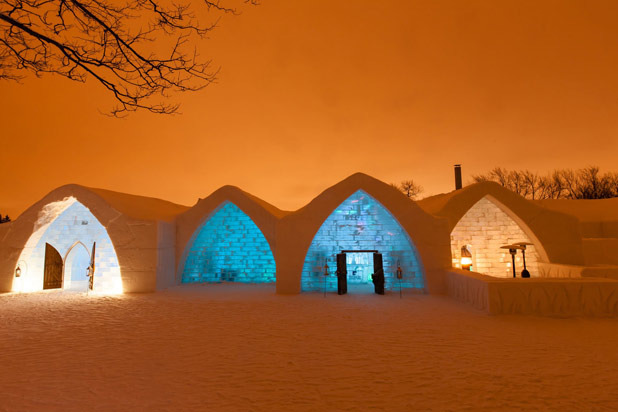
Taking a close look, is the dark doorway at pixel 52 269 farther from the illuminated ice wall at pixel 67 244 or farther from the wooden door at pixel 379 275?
the wooden door at pixel 379 275

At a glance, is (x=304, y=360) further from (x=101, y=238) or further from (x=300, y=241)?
(x=101, y=238)

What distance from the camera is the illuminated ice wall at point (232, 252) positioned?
13.4 m

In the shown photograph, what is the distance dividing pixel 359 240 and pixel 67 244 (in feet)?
35.2

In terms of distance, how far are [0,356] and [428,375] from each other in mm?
5694

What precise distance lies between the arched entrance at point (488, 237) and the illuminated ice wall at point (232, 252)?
7.79 meters

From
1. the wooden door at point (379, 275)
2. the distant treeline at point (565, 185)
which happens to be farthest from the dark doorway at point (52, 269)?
the distant treeline at point (565, 185)

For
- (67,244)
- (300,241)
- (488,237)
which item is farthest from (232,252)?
(488,237)

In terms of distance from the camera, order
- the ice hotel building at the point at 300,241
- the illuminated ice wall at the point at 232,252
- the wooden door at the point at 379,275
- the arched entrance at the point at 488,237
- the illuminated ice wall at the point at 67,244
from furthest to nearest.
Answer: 1. the illuminated ice wall at the point at 232,252
2. the arched entrance at the point at 488,237
3. the illuminated ice wall at the point at 67,244
4. the ice hotel building at the point at 300,241
5. the wooden door at the point at 379,275

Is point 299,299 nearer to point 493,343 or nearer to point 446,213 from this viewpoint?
point 493,343

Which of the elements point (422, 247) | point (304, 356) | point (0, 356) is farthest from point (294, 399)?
point (422, 247)

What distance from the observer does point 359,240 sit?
11555 millimetres

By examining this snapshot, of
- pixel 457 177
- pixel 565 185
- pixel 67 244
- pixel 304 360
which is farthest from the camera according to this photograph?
pixel 565 185

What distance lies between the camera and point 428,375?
12.4 feet

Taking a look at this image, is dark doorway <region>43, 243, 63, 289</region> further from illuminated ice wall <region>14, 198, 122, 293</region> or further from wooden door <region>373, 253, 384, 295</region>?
wooden door <region>373, 253, 384, 295</region>
